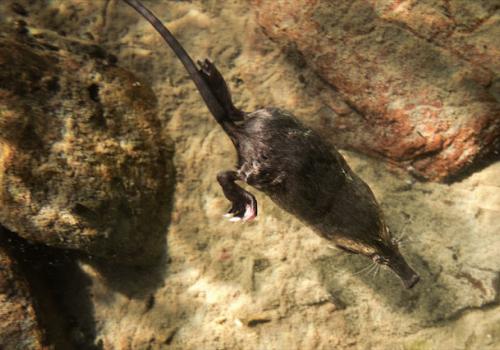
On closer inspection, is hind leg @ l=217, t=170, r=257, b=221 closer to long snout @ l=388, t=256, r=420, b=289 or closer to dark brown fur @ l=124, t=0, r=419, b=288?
dark brown fur @ l=124, t=0, r=419, b=288

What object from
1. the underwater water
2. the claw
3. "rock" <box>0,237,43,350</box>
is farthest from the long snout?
"rock" <box>0,237,43,350</box>

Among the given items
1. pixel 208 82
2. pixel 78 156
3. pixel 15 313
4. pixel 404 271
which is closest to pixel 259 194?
pixel 208 82

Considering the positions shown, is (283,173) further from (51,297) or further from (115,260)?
(51,297)

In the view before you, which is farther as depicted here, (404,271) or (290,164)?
(404,271)

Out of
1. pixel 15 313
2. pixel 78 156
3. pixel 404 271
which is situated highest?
pixel 404 271

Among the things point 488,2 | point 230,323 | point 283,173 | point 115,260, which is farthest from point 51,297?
point 488,2

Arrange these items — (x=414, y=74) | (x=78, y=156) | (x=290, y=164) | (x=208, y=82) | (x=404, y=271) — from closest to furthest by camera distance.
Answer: (x=290, y=164), (x=208, y=82), (x=404, y=271), (x=78, y=156), (x=414, y=74)

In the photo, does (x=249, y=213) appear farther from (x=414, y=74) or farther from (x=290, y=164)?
(x=414, y=74)
